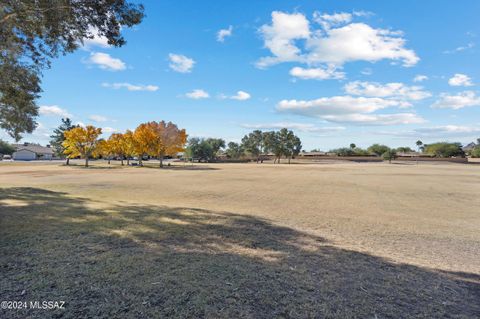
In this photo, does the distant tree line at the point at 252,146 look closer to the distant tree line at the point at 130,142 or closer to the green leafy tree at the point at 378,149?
the distant tree line at the point at 130,142

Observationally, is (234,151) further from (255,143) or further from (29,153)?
(29,153)

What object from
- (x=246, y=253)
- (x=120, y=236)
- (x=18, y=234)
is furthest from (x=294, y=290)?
(x=18, y=234)

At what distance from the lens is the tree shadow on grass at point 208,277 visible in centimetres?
381

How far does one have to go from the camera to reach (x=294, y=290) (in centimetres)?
438

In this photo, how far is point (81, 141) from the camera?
184ft

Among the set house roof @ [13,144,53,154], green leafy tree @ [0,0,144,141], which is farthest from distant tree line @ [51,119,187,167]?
house roof @ [13,144,53,154]

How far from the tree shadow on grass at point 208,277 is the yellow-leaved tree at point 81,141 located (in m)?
54.1

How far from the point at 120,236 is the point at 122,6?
6.97 meters

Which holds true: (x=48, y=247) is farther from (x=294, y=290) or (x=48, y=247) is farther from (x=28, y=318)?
(x=294, y=290)

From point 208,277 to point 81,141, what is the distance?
6052cm

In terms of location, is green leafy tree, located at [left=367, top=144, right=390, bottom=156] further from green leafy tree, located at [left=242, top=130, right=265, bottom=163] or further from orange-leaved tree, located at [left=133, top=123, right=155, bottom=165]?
orange-leaved tree, located at [left=133, top=123, right=155, bottom=165]

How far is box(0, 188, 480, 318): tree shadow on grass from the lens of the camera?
12.5 ft

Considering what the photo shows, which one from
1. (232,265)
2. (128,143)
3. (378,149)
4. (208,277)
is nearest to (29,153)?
(128,143)

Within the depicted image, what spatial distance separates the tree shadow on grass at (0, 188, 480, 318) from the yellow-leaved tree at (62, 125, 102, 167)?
54.1 m
